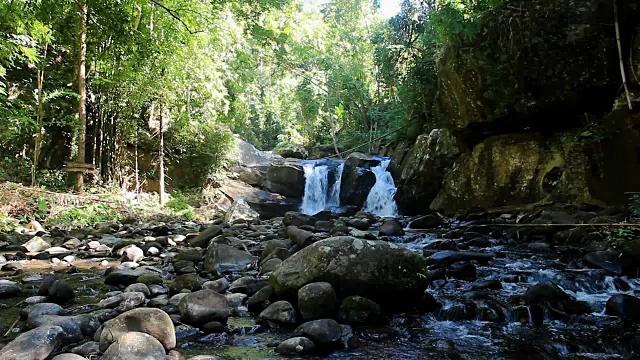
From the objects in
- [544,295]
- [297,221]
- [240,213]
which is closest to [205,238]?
[297,221]

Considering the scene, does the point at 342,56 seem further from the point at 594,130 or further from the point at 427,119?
the point at 594,130

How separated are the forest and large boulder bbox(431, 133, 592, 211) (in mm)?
44

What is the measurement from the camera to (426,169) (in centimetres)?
1080

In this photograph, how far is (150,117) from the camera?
12805 millimetres

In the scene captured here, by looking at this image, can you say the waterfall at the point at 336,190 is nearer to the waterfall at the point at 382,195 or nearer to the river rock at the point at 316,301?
the waterfall at the point at 382,195

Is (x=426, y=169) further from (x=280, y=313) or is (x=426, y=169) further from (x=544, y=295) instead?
(x=280, y=313)

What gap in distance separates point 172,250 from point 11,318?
306cm

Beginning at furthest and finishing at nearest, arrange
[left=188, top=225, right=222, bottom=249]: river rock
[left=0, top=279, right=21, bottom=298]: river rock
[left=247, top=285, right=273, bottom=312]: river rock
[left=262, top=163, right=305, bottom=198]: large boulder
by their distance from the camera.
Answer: [left=262, top=163, right=305, bottom=198]: large boulder → [left=188, top=225, right=222, bottom=249]: river rock → [left=0, top=279, right=21, bottom=298]: river rock → [left=247, top=285, right=273, bottom=312]: river rock

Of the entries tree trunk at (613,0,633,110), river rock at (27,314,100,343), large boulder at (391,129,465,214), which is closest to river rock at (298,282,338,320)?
river rock at (27,314,100,343)

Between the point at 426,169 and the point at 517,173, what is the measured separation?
257cm

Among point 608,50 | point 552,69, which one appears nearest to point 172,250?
point 552,69

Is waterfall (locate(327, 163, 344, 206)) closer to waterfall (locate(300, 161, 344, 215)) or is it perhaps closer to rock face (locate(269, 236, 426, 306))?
waterfall (locate(300, 161, 344, 215))

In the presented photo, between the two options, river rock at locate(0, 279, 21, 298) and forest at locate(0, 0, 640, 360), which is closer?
forest at locate(0, 0, 640, 360)

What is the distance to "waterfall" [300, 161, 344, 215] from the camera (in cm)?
1518
